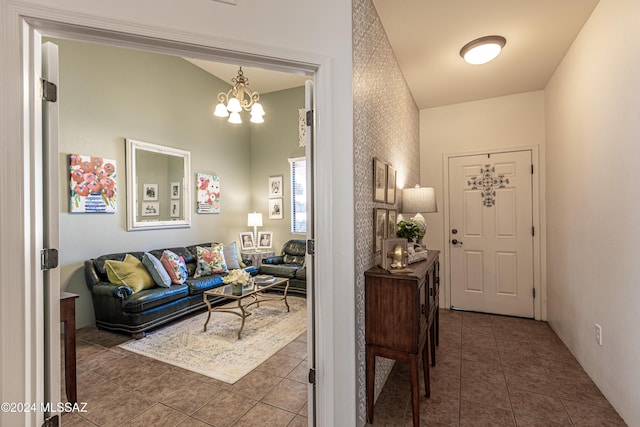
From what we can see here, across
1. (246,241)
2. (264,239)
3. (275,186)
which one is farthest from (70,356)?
(275,186)

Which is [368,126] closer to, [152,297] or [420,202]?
[420,202]

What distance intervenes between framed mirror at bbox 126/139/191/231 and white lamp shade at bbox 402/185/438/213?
11.4 ft

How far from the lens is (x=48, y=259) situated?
1261 millimetres

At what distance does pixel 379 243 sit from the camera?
85.6 inches

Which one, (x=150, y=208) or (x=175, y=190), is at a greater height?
(x=175, y=190)

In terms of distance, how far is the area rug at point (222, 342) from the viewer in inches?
96.4

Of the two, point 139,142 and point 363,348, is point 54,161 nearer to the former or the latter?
point 363,348

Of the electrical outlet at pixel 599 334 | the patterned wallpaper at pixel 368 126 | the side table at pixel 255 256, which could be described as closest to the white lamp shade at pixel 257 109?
the patterned wallpaper at pixel 368 126

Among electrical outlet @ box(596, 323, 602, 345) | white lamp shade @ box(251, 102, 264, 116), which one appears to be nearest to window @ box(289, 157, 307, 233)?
white lamp shade @ box(251, 102, 264, 116)

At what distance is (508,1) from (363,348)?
2628 mm

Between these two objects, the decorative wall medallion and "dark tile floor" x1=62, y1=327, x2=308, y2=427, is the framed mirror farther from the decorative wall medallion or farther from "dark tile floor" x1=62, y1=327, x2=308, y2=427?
the decorative wall medallion

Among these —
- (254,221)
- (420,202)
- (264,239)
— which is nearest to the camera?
(420,202)

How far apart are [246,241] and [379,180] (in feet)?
12.9

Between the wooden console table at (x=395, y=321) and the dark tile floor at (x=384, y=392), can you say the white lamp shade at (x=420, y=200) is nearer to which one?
the wooden console table at (x=395, y=321)
